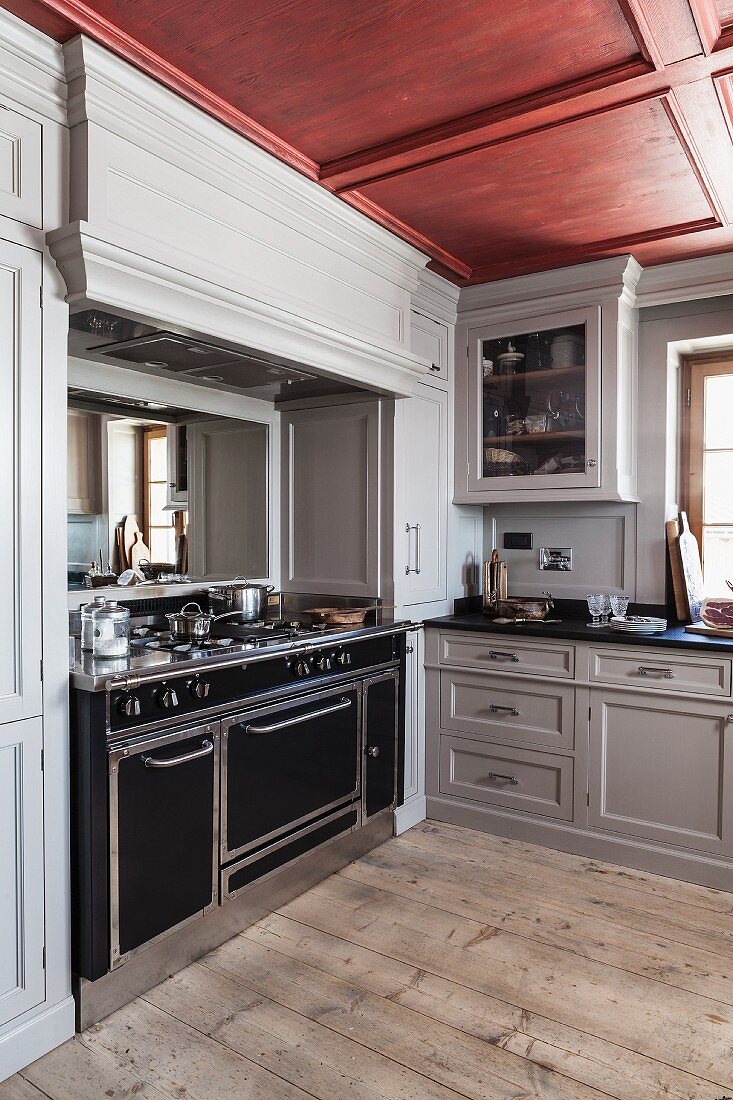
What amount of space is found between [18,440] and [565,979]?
7.05ft

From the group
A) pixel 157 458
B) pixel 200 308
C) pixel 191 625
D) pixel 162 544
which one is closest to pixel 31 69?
pixel 200 308

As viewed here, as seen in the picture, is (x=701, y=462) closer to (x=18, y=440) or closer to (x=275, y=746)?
(x=275, y=746)


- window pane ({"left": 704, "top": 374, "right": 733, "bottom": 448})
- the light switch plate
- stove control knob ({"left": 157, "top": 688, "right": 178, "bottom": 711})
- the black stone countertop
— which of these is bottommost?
stove control knob ({"left": 157, "top": 688, "right": 178, "bottom": 711})

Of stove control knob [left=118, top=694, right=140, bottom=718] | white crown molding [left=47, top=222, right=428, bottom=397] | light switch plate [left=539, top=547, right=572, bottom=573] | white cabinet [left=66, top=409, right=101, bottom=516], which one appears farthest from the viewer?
light switch plate [left=539, top=547, right=572, bottom=573]

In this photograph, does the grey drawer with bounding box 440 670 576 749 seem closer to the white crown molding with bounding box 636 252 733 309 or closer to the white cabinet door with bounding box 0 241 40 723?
the white crown molding with bounding box 636 252 733 309

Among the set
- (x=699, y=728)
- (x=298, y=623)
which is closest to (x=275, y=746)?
(x=298, y=623)

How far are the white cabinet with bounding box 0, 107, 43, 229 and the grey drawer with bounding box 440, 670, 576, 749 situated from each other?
2.46 m

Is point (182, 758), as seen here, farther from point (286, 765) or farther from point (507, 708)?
point (507, 708)

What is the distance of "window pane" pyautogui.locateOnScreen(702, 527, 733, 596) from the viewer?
11.7 ft

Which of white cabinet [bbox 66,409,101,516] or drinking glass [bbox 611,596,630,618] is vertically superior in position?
white cabinet [bbox 66,409,101,516]

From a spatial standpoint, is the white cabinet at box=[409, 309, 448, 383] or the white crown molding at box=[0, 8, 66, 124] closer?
the white crown molding at box=[0, 8, 66, 124]

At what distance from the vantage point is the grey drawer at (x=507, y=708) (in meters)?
3.21

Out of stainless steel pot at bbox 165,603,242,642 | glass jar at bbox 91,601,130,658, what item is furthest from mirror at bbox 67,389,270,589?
glass jar at bbox 91,601,130,658

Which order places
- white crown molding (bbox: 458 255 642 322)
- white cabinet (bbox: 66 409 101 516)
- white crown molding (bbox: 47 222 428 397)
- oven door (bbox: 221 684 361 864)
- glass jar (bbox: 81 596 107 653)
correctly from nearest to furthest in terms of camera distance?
white crown molding (bbox: 47 222 428 397) < glass jar (bbox: 81 596 107 653) < oven door (bbox: 221 684 361 864) < white cabinet (bbox: 66 409 101 516) < white crown molding (bbox: 458 255 642 322)
